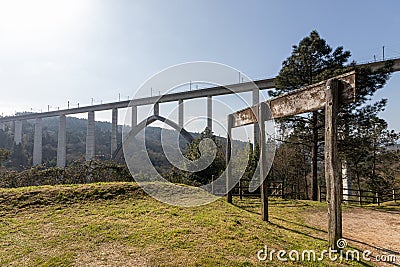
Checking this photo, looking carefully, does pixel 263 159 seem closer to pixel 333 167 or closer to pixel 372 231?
pixel 333 167

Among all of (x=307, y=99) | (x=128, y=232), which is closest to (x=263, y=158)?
(x=307, y=99)

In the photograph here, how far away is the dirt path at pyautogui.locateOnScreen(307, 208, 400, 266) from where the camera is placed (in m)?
3.84

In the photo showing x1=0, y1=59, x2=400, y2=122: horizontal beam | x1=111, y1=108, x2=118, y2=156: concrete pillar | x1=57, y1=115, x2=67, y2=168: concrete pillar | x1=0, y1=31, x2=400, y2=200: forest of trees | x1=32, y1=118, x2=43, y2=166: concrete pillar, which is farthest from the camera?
x1=32, y1=118, x2=43, y2=166: concrete pillar

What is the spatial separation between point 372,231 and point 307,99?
293 cm

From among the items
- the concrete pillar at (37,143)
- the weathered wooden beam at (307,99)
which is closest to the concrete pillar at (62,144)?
the concrete pillar at (37,143)

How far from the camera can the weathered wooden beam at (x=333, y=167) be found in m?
3.50

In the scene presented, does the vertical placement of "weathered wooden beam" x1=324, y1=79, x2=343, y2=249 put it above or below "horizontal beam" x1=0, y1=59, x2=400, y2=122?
below

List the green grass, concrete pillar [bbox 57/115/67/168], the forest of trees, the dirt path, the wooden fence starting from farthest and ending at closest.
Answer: concrete pillar [bbox 57/115/67/168] → the wooden fence → the forest of trees → the dirt path → the green grass

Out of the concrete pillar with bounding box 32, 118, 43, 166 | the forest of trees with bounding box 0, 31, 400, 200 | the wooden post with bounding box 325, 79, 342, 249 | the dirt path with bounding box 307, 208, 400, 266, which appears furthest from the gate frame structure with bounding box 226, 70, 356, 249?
the concrete pillar with bounding box 32, 118, 43, 166

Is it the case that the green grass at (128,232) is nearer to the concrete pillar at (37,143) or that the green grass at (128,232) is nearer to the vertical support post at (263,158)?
the vertical support post at (263,158)

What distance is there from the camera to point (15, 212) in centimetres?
502

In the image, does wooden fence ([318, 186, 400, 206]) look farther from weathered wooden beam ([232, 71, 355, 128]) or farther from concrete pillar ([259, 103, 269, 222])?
weathered wooden beam ([232, 71, 355, 128])

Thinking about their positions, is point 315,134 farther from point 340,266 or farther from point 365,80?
point 340,266

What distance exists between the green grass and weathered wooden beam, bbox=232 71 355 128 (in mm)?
1985
